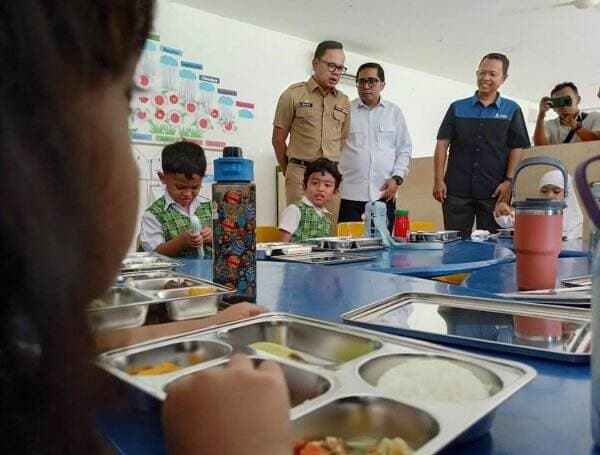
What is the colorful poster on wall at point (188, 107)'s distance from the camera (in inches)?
140

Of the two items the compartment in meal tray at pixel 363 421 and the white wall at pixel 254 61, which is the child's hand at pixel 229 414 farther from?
the white wall at pixel 254 61

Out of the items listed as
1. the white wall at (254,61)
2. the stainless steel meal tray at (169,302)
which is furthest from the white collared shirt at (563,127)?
the stainless steel meal tray at (169,302)

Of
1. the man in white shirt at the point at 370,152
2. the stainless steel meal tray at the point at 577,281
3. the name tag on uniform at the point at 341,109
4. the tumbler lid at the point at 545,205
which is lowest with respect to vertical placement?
the stainless steel meal tray at the point at 577,281

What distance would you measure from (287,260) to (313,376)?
1024 mm

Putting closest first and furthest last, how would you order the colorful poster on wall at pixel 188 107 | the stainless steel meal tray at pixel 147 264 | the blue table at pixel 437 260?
the stainless steel meal tray at pixel 147 264 → the blue table at pixel 437 260 → the colorful poster on wall at pixel 188 107

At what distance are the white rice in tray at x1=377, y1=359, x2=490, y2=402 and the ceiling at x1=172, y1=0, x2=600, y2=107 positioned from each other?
353cm

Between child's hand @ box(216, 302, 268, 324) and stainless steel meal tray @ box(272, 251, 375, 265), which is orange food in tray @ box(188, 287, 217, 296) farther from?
stainless steel meal tray @ box(272, 251, 375, 265)

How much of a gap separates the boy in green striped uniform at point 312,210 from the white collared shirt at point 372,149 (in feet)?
2.94

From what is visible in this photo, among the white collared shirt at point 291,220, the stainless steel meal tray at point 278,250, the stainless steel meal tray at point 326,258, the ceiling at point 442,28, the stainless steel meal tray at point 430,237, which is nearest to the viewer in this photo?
the stainless steel meal tray at point 326,258

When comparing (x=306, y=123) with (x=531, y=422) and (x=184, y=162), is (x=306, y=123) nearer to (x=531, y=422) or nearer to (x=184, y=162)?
(x=184, y=162)

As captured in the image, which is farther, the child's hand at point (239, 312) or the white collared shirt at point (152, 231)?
the white collared shirt at point (152, 231)

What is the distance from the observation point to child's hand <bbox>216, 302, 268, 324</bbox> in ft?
2.11

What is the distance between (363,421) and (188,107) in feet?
12.0

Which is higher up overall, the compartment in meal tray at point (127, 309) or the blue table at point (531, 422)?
the compartment in meal tray at point (127, 309)
